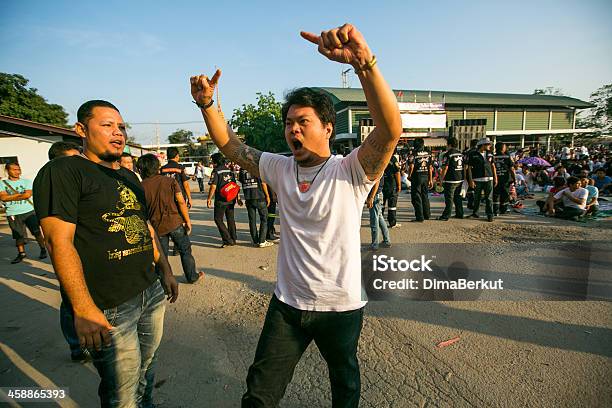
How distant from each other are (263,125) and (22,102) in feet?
69.3

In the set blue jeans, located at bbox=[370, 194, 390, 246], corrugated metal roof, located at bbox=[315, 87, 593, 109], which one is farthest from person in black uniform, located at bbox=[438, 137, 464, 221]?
corrugated metal roof, located at bbox=[315, 87, 593, 109]

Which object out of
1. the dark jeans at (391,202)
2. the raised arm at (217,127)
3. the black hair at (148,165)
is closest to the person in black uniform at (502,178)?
the dark jeans at (391,202)

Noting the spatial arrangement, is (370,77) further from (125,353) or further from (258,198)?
(258,198)

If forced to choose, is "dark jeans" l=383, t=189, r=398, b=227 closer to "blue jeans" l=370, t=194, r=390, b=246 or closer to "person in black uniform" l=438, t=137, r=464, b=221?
"blue jeans" l=370, t=194, r=390, b=246

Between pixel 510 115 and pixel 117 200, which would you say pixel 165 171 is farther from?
pixel 510 115

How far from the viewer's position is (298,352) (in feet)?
5.53

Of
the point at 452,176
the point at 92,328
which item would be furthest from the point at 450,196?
the point at 92,328

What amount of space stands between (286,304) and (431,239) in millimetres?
5538

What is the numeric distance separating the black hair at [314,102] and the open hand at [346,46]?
0.38 m

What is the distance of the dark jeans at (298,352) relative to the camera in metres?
1.59

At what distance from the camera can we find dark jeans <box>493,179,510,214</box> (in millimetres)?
8547

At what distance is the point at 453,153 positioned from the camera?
8.01 metres

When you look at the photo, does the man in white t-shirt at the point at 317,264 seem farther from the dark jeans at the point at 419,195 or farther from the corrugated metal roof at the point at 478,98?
the corrugated metal roof at the point at 478,98

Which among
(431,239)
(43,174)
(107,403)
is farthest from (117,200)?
(431,239)
